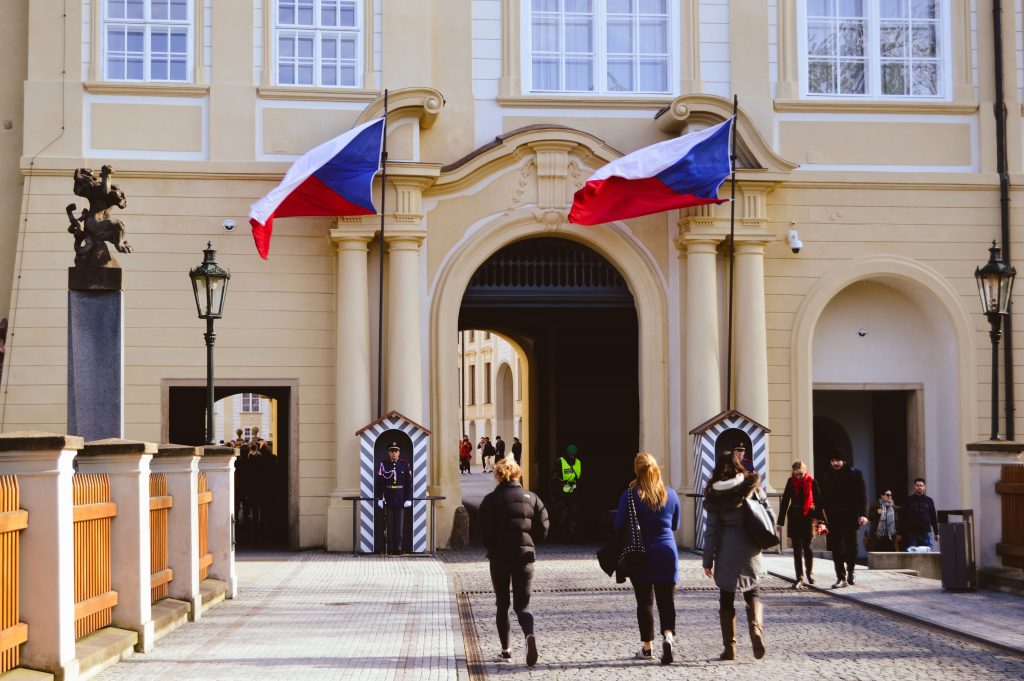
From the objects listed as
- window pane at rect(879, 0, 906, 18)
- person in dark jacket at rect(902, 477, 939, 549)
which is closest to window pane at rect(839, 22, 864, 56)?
window pane at rect(879, 0, 906, 18)

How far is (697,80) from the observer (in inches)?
928

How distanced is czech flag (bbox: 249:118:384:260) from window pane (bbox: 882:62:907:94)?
8323 millimetres

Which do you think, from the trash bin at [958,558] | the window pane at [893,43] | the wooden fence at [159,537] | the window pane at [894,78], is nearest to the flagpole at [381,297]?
the window pane at [894,78]

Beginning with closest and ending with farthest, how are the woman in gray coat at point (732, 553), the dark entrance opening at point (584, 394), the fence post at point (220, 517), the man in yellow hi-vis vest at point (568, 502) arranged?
the woman in gray coat at point (732, 553) < the fence post at point (220, 517) < the man in yellow hi-vis vest at point (568, 502) < the dark entrance opening at point (584, 394)

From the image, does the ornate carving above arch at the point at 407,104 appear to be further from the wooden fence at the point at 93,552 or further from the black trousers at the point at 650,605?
the black trousers at the point at 650,605

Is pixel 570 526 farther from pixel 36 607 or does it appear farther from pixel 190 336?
pixel 36 607

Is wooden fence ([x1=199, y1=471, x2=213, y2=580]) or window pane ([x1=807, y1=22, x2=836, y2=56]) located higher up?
window pane ([x1=807, y1=22, x2=836, y2=56])

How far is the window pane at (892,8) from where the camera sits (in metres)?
24.4

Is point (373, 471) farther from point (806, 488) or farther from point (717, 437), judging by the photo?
point (806, 488)

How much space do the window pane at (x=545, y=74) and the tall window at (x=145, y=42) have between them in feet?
17.6

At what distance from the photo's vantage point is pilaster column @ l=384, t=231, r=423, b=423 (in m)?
22.2

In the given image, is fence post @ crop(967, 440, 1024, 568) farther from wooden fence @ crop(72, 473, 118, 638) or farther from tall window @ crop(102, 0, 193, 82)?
tall window @ crop(102, 0, 193, 82)

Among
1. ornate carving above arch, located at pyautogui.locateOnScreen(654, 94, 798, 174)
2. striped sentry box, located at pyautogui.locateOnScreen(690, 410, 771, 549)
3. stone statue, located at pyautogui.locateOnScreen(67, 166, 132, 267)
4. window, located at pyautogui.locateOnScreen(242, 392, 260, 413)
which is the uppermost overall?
ornate carving above arch, located at pyautogui.locateOnScreen(654, 94, 798, 174)

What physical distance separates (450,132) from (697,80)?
157 inches
